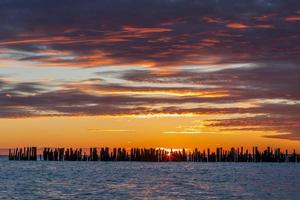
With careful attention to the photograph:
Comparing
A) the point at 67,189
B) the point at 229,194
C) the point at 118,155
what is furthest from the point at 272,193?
the point at 118,155

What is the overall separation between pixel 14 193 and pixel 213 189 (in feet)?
60.0

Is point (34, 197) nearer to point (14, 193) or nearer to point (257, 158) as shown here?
point (14, 193)

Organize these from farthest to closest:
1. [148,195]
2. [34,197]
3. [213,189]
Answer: [213,189]
[148,195]
[34,197]

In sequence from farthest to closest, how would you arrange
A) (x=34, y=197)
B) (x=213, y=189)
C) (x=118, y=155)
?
(x=118, y=155) < (x=213, y=189) < (x=34, y=197)

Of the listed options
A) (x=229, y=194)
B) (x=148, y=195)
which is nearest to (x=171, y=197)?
(x=148, y=195)

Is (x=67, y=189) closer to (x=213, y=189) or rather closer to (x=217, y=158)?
(x=213, y=189)

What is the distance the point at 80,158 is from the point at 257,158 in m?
48.2

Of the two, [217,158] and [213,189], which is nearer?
[213,189]

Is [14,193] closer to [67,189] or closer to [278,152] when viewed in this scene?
[67,189]

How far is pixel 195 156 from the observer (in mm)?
184500

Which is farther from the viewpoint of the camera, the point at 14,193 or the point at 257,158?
the point at 257,158

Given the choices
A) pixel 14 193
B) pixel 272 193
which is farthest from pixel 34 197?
pixel 272 193

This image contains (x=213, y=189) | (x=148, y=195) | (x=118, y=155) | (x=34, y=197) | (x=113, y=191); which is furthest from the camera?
(x=118, y=155)

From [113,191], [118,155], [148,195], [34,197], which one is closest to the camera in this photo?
[34,197]
